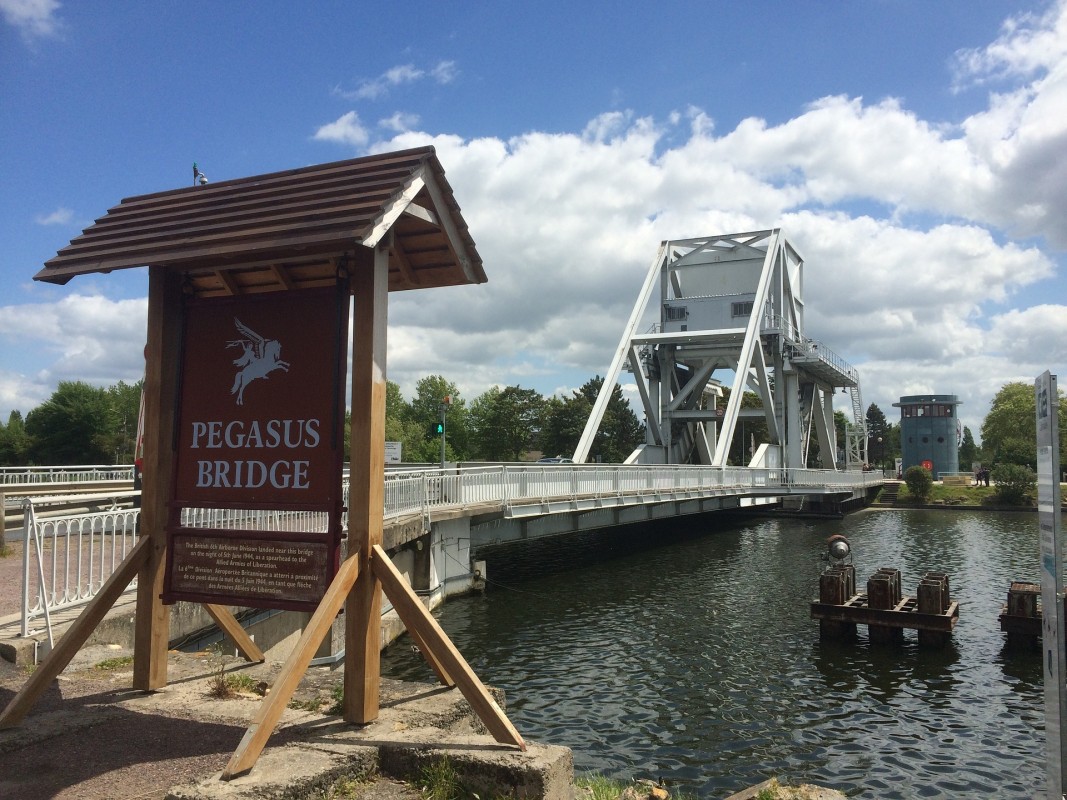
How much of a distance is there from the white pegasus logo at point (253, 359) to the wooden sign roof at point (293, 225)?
0.55 m

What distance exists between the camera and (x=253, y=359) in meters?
5.59

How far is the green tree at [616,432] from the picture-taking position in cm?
7444

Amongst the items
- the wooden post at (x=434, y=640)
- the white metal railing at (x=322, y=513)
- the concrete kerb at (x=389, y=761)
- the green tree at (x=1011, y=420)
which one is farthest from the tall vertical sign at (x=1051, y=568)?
the green tree at (x=1011, y=420)

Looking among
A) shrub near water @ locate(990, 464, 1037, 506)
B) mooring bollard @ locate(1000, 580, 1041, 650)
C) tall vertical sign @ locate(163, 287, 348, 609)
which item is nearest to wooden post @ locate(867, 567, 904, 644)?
mooring bollard @ locate(1000, 580, 1041, 650)

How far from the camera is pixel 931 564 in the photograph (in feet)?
86.0

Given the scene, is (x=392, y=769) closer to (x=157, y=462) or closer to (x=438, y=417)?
(x=157, y=462)

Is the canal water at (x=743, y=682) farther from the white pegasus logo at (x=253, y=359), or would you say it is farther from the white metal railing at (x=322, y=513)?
the white pegasus logo at (x=253, y=359)

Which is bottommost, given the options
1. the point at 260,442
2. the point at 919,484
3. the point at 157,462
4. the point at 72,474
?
the point at 919,484

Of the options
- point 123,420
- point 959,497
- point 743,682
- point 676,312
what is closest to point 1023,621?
point 743,682

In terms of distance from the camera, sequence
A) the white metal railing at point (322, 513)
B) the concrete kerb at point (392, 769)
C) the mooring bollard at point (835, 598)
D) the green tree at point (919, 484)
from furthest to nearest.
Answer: the green tree at point (919, 484) < the mooring bollard at point (835, 598) < the white metal railing at point (322, 513) < the concrete kerb at point (392, 769)

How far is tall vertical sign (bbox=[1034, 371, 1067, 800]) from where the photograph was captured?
15.0 ft

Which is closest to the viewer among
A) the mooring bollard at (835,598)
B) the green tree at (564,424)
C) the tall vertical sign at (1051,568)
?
the tall vertical sign at (1051,568)

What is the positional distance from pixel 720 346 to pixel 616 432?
27.8 metres

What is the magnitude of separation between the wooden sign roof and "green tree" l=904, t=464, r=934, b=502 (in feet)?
190
